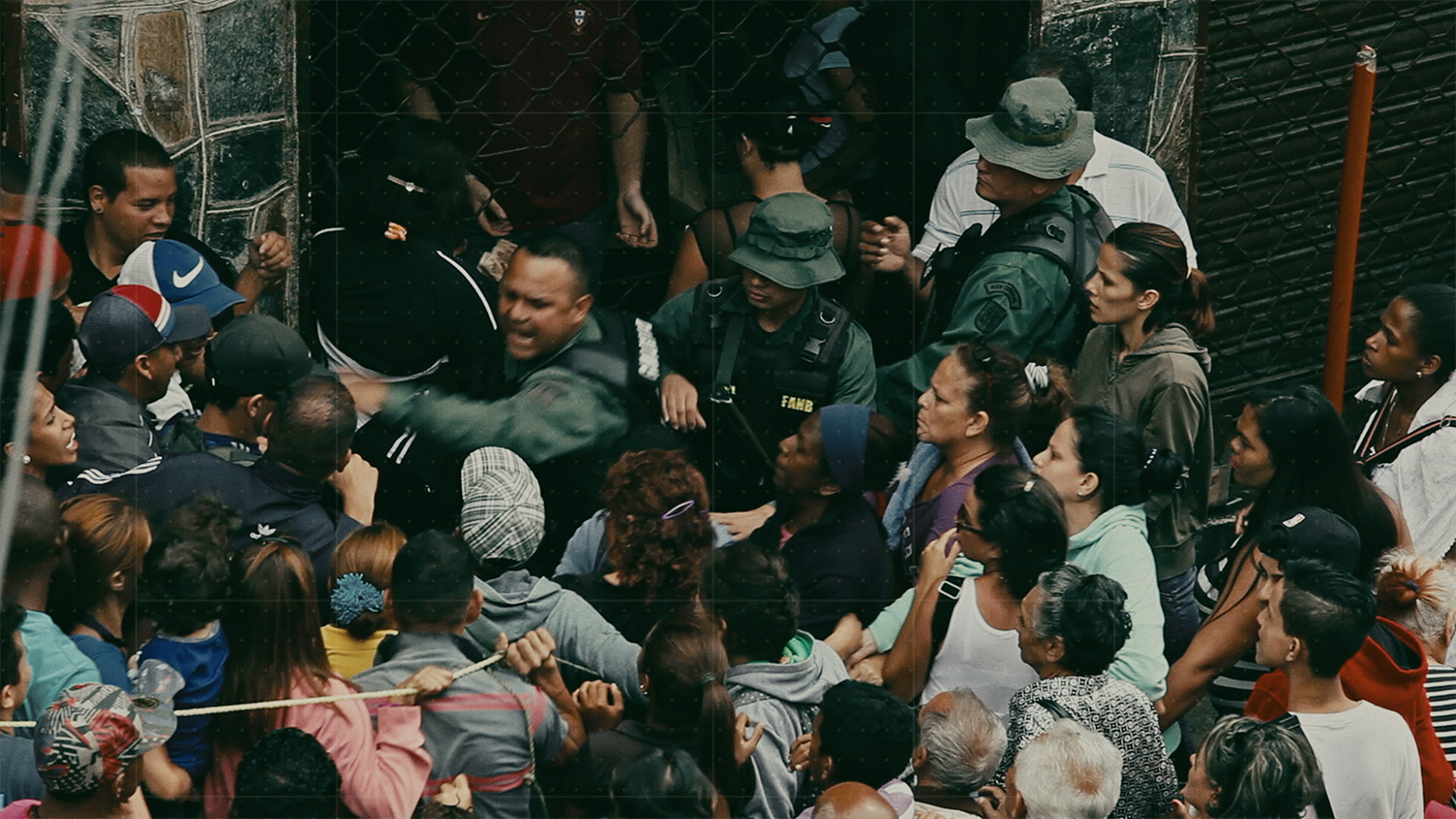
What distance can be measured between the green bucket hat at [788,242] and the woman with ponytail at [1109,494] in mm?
999

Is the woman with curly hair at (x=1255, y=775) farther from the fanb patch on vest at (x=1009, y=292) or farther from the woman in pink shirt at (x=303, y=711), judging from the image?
the woman in pink shirt at (x=303, y=711)

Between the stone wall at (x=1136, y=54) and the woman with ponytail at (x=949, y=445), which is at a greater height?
the stone wall at (x=1136, y=54)

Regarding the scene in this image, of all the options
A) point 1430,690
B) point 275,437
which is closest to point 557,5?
point 275,437

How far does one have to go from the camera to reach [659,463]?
6781 mm

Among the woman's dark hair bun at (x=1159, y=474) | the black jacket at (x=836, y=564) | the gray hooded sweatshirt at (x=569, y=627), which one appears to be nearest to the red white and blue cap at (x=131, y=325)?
the gray hooded sweatshirt at (x=569, y=627)

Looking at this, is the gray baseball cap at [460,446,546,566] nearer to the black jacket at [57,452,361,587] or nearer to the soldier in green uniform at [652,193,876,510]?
the black jacket at [57,452,361,587]

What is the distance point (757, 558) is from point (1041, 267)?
1.37 metres

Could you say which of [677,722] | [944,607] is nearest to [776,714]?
[677,722]

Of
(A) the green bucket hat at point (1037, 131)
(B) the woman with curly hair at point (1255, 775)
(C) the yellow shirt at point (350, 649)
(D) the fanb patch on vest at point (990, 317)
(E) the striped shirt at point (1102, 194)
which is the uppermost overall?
Result: (A) the green bucket hat at point (1037, 131)

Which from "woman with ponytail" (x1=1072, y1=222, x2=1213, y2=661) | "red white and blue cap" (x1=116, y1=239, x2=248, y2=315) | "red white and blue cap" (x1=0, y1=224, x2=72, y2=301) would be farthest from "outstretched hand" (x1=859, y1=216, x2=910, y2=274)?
"red white and blue cap" (x1=0, y1=224, x2=72, y2=301)

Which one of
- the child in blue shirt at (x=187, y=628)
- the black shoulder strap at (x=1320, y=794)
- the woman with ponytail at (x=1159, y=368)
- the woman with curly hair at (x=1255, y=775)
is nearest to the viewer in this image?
the woman with curly hair at (x=1255, y=775)

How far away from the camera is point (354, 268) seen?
679cm

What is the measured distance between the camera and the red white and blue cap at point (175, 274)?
676cm

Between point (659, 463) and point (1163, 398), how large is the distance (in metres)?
1.72
